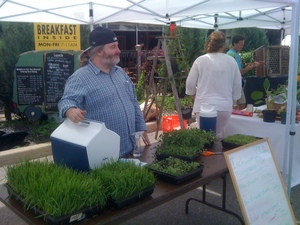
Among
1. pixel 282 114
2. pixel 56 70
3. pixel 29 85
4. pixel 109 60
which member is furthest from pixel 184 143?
pixel 29 85

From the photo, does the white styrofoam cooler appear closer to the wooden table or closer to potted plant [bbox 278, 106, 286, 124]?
the wooden table

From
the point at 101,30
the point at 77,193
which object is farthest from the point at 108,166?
the point at 101,30

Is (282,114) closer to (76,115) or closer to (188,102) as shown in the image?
(76,115)

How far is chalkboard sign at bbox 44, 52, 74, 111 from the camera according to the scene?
18.2 feet

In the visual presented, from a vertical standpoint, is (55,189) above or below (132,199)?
above

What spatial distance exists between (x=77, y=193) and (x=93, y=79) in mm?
1020

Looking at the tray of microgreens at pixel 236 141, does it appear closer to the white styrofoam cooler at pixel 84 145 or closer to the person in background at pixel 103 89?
the person in background at pixel 103 89

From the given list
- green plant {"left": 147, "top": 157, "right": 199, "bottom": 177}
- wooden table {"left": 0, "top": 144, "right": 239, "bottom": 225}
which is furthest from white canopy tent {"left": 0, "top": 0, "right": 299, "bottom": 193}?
green plant {"left": 147, "top": 157, "right": 199, "bottom": 177}

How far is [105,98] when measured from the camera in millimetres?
2178

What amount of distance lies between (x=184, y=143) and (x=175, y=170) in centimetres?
47

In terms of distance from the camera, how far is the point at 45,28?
4.85 meters

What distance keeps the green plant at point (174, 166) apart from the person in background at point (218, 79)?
153cm

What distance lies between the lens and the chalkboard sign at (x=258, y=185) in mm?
1826

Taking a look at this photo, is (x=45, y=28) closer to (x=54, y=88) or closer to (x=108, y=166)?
(x=54, y=88)
